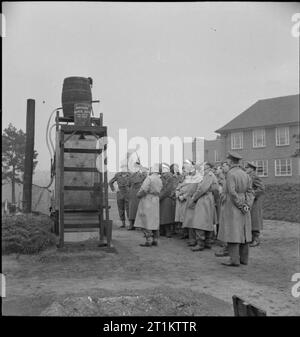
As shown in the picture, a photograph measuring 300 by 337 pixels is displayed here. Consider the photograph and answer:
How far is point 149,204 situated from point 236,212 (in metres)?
1.99

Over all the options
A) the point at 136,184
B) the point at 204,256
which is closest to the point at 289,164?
the point at 136,184

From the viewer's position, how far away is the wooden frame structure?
6172 millimetres

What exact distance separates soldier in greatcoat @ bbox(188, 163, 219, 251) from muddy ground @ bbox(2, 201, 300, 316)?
26 cm

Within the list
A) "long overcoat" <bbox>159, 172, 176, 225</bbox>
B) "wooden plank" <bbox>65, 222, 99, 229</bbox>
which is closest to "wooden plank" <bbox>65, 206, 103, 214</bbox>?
"wooden plank" <bbox>65, 222, 99, 229</bbox>

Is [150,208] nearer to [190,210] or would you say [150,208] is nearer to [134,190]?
[190,210]

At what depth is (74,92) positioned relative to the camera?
22.1 ft

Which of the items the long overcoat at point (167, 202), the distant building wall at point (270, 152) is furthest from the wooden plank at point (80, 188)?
the distant building wall at point (270, 152)

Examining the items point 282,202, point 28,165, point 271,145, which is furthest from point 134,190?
point 271,145

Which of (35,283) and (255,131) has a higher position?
(255,131)

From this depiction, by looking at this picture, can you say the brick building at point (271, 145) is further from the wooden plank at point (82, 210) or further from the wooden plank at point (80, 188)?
the wooden plank at point (80, 188)

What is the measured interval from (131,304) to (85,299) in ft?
1.30

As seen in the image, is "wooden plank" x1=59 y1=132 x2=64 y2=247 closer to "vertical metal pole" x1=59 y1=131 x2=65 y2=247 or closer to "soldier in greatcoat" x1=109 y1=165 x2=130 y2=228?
"vertical metal pole" x1=59 y1=131 x2=65 y2=247

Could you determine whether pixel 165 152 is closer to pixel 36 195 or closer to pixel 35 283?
pixel 35 283
